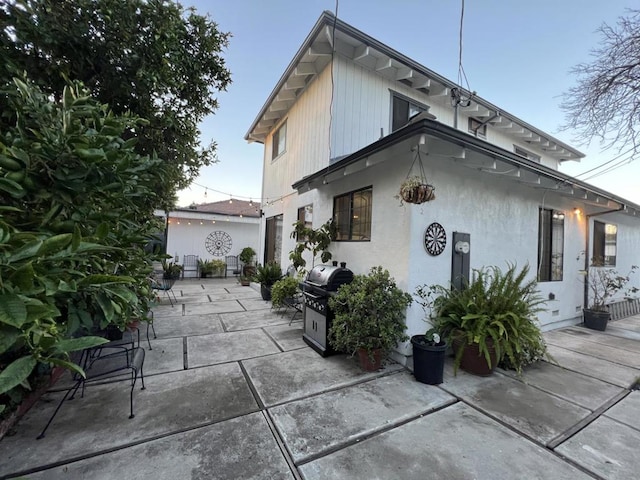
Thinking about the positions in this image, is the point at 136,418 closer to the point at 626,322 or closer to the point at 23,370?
the point at 23,370

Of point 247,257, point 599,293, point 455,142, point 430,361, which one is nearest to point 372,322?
point 430,361

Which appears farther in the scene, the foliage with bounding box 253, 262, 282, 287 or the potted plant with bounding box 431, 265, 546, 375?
the foliage with bounding box 253, 262, 282, 287

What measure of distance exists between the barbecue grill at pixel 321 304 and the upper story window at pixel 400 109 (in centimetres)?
446

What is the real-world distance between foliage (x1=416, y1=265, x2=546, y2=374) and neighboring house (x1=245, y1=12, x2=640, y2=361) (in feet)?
1.01

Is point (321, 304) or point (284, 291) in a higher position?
point (321, 304)

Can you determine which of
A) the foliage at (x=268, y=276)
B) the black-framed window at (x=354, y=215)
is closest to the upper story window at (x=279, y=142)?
the foliage at (x=268, y=276)

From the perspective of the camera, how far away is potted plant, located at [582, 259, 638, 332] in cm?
571

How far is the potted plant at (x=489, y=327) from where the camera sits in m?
3.29

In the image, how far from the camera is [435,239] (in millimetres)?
3846

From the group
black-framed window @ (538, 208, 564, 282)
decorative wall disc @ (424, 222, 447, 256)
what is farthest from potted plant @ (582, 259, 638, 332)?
decorative wall disc @ (424, 222, 447, 256)

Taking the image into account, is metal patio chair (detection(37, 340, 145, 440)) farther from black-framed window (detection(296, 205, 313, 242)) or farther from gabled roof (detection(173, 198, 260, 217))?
gabled roof (detection(173, 198, 260, 217))

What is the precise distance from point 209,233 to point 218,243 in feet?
2.15

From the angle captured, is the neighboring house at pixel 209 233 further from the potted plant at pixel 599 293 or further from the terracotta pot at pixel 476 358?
the potted plant at pixel 599 293

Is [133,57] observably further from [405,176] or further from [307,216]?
[307,216]
